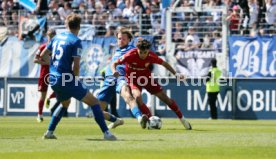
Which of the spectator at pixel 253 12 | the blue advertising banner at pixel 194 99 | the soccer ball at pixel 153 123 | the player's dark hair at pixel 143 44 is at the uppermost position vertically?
the spectator at pixel 253 12

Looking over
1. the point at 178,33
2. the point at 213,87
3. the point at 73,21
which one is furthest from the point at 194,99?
the point at 73,21

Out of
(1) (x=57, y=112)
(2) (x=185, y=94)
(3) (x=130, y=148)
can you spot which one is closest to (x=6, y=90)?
(2) (x=185, y=94)

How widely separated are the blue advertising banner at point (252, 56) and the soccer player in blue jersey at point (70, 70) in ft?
51.4

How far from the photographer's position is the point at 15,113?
33.9 meters

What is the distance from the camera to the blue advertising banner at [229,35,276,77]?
31.1 m

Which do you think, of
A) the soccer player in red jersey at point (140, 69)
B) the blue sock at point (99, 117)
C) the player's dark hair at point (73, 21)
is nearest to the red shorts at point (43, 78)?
the soccer player in red jersey at point (140, 69)

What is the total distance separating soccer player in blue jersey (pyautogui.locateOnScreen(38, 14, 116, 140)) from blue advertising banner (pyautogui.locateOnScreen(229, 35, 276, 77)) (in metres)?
15.7

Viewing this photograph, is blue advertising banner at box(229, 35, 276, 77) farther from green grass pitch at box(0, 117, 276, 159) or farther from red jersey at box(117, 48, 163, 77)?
green grass pitch at box(0, 117, 276, 159)

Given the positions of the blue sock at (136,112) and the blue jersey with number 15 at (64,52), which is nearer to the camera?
the blue jersey with number 15 at (64,52)

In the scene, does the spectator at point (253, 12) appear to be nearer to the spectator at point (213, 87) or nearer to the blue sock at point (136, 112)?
the spectator at point (213, 87)

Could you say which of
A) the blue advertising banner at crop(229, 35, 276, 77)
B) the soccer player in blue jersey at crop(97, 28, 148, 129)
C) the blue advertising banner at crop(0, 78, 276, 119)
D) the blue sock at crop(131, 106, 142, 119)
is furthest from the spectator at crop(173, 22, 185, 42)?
the blue sock at crop(131, 106, 142, 119)

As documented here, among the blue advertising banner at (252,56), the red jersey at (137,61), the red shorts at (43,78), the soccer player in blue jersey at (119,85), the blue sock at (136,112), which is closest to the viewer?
the blue sock at (136,112)

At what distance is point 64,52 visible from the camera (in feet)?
53.9

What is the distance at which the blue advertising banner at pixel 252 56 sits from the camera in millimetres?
31138
